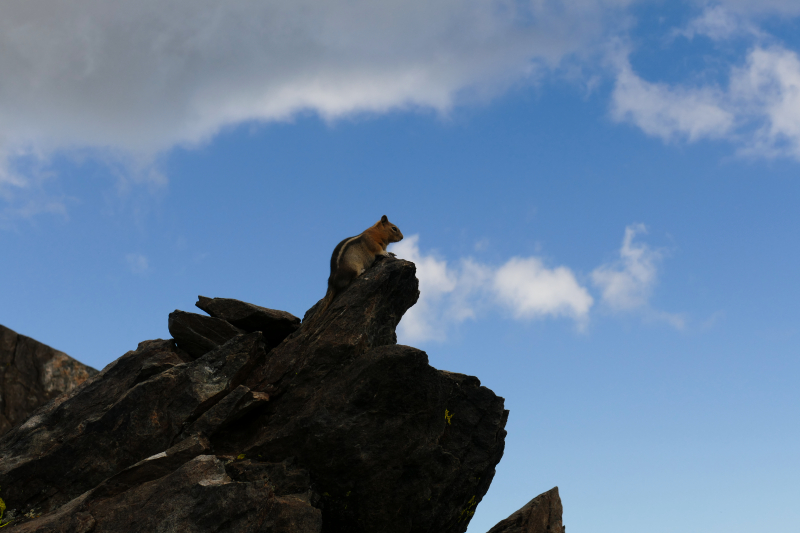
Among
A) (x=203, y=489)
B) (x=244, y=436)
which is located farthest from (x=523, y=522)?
(x=203, y=489)

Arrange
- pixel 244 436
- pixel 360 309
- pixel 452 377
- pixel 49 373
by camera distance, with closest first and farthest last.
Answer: pixel 244 436
pixel 360 309
pixel 452 377
pixel 49 373

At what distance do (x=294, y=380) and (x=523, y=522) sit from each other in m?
7.85

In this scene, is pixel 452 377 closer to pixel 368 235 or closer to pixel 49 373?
pixel 368 235

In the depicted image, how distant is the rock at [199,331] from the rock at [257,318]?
16.6 inches

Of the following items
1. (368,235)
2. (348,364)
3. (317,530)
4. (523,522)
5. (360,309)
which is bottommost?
(317,530)

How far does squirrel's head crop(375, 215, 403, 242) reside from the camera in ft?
77.2

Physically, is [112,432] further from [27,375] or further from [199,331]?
[27,375]

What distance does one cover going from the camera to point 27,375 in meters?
26.4

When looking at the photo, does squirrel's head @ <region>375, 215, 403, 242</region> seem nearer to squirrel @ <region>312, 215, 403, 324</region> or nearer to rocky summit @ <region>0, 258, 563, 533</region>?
squirrel @ <region>312, 215, 403, 324</region>

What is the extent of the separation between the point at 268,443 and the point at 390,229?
969cm

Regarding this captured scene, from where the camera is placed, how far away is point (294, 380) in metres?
17.8

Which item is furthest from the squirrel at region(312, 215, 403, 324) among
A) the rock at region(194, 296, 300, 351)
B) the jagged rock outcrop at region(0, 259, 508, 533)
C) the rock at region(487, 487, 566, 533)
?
the rock at region(487, 487, 566, 533)

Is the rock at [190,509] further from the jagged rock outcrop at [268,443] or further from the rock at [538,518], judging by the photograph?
the rock at [538,518]

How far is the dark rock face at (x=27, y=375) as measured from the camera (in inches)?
1018
